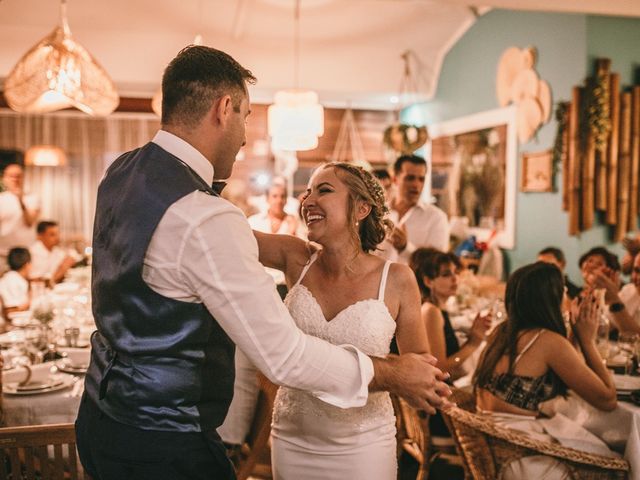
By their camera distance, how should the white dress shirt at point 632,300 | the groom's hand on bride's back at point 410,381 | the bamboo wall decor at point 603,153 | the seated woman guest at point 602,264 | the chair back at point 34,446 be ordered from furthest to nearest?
the bamboo wall decor at point 603,153 < the seated woman guest at point 602,264 < the white dress shirt at point 632,300 < the chair back at point 34,446 < the groom's hand on bride's back at point 410,381

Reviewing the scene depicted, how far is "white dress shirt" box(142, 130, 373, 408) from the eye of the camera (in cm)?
117

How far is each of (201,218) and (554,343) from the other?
6.29 feet

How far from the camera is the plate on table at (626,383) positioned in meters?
2.77

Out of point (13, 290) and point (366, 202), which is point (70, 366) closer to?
point (366, 202)

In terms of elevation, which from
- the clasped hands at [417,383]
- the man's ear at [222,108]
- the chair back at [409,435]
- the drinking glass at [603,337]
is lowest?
the chair back at [409,435]

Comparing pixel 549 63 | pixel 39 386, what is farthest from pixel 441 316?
pixel 549 63

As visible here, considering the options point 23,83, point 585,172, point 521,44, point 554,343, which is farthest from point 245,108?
point 521,44

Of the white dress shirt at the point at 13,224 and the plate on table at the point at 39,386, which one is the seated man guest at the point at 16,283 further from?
the plate on table at the point at 39,386

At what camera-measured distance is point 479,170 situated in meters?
Result: 6.94

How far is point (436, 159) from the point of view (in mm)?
8242

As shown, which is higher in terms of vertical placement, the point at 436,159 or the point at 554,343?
the point at 436,159

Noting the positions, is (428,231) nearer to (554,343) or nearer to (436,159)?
(554,343)

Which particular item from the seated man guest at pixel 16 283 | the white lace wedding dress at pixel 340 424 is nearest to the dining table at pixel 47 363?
the seated man guest at pixel 16 283

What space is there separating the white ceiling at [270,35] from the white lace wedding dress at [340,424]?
5423 millimetres
